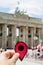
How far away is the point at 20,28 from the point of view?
49.7 meters

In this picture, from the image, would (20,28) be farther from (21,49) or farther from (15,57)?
(15,57)

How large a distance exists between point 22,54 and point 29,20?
47085mm

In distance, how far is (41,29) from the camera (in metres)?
53.7

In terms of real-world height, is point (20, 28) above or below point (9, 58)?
below

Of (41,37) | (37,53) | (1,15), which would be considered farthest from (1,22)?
(37,53)

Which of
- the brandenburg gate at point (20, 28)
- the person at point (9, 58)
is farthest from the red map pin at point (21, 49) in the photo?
the brandenburg gate at point (20, 28)

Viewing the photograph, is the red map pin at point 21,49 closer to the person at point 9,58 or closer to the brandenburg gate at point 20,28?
the person at point 9,58

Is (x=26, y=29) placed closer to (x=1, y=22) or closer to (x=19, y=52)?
(x=1, y=22)

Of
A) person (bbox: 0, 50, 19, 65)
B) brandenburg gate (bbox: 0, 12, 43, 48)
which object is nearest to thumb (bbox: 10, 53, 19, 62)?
person (bbox: 0, 50, 19, 65)

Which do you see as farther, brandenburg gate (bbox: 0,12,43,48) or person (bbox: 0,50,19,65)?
brandenburg gate (bbox: 0,12,43,48)

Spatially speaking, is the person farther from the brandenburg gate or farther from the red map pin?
the brandenburg gate

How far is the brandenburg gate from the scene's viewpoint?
43.8 m

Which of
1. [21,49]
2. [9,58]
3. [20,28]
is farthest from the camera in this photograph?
[20,28]

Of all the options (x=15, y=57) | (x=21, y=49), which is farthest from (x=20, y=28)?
(x=15, y=57)
